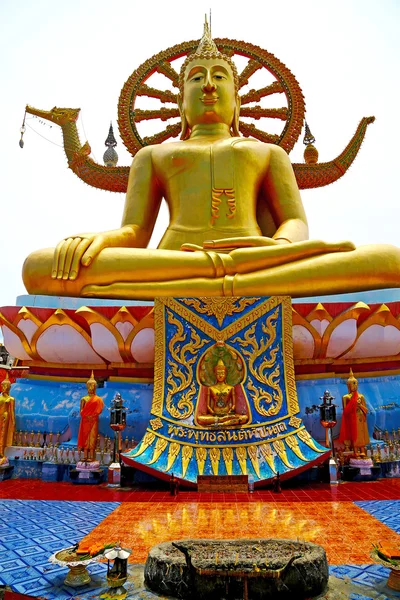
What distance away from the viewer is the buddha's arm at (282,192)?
28.8ft

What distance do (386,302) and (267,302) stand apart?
172 centimetres

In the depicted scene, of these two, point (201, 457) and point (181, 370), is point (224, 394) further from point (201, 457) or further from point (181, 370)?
point (201, 457)

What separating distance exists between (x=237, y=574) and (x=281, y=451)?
3.11 m

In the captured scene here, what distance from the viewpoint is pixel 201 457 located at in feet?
16.8

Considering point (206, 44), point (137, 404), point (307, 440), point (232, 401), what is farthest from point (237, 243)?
point (206, 44)

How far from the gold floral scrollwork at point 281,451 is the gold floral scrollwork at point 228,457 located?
0.47 metres

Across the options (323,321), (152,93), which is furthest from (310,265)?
(152,93)

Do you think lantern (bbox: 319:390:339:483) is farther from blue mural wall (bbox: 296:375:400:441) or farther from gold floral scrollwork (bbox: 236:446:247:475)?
gold floral scrollwork (bbox: 236:446:247:475)

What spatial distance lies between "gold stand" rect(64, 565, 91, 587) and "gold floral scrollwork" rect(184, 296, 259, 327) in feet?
12.2

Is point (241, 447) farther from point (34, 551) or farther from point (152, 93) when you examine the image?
point (152, 93)

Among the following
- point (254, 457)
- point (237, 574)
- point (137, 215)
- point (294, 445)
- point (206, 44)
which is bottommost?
point (237, 574)

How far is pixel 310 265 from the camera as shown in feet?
22.5

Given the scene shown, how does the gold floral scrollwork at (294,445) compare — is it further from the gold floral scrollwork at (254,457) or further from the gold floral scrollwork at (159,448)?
the gold floral scrollwork at (159,448)

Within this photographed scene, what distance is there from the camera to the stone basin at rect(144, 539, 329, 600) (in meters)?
2.12
